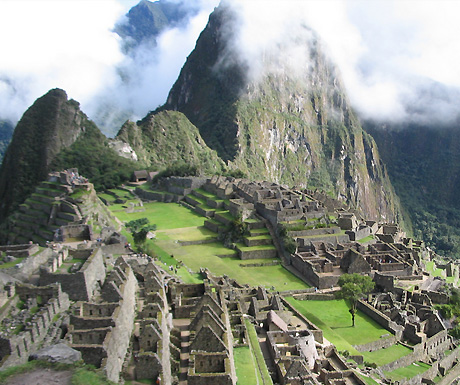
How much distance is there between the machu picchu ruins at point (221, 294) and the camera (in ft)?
54.1

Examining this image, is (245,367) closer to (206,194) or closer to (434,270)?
(434,270)

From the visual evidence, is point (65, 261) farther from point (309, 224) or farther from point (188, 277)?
point (309, 224)

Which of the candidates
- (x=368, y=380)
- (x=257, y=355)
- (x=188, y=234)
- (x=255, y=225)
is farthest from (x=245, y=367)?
(x=188, y=234)

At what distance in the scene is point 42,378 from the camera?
1046cm

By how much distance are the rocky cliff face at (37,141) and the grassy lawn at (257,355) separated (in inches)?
2302

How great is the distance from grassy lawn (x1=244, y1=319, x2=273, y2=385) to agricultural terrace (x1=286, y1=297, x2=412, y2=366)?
648 centimetres

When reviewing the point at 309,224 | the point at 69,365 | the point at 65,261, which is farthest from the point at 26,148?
the point at 69,365

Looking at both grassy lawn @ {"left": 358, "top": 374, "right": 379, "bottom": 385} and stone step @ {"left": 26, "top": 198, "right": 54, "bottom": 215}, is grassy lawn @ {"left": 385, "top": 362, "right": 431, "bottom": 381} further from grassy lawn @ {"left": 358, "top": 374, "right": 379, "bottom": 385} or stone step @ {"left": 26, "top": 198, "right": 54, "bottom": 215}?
stone step @ {"left": 26, "top": 198, "right": 54, "bottom": 215}

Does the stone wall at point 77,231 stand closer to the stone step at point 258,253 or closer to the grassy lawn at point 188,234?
the grassy lawn at point 188,234

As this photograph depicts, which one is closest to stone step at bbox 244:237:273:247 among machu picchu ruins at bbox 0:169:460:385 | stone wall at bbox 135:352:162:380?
machu picchu ruins at bbox 0:169:460:385

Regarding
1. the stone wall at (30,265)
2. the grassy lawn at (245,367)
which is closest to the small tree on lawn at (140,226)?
the stone wall at (30,265)

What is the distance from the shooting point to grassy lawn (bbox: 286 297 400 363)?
28828 mm

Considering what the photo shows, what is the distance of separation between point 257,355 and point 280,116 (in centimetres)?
14450

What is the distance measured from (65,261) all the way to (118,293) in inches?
169
